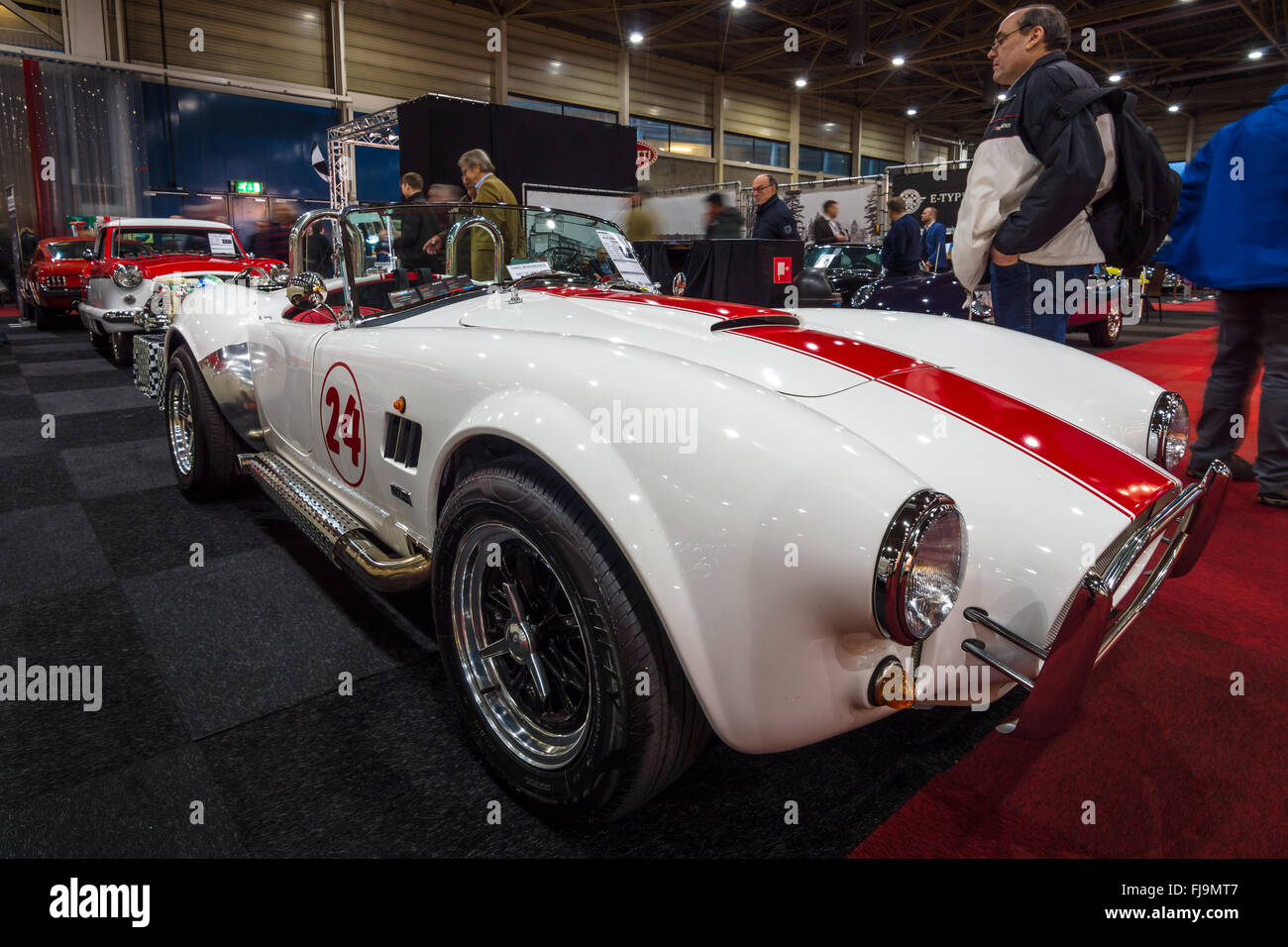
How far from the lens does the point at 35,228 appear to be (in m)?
13.6

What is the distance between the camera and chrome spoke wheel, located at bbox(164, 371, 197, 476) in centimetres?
344

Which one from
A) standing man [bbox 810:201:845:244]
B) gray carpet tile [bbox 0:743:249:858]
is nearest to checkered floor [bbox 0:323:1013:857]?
gray carpet tile [bbox 0:743:249:858]

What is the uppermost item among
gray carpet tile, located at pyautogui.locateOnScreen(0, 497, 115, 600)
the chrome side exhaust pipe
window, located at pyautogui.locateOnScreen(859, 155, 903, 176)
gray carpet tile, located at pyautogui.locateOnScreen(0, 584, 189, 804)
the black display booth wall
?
window, located at pyautogui.locateOnScreen(859, 155, 903, 176)

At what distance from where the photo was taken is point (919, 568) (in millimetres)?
1070

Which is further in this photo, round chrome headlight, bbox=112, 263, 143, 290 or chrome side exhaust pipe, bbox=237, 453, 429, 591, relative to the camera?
round chrome headlight, bbox=112, 263, 143, 290

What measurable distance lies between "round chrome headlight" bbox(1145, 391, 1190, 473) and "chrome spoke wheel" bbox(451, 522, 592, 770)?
1458mm

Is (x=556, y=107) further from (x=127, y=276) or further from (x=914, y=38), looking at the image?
(x=127, y=276)

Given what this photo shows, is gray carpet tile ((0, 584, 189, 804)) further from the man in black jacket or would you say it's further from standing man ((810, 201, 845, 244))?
standing man ((810, 201, 845, 244))

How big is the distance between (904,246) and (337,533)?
7042 mm

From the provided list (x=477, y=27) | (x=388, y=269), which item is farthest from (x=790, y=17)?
(x=388, y=269)

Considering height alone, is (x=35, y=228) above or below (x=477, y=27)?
below

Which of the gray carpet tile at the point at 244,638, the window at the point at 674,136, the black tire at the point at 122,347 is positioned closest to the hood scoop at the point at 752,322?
the gray carpet tile at the point at 244,638
